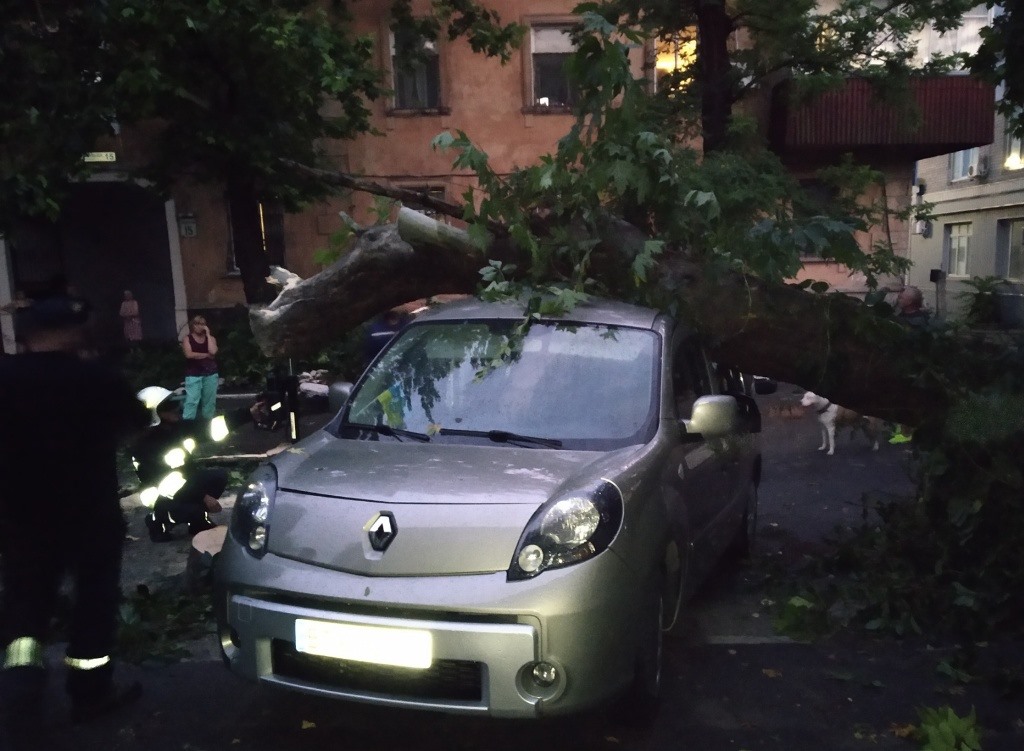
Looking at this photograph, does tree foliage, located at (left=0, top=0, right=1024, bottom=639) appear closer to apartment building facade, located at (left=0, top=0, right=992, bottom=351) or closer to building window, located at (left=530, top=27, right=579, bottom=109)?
apartment building facade, located at (left=0, top=0, right=992, bottom=351)

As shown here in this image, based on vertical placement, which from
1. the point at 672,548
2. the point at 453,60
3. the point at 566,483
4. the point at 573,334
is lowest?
the point at 672,548

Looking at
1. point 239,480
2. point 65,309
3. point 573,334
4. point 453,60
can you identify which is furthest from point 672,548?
point 453,60

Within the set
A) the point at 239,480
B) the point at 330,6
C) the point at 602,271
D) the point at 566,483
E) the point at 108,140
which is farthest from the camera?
the point at 108,140

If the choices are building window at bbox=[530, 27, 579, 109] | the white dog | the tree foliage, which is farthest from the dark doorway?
the tree foliage

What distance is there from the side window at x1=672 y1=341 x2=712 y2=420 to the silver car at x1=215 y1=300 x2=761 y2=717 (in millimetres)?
42

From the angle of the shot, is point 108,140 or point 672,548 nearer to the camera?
point 672,548

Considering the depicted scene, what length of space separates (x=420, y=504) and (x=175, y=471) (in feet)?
11.4

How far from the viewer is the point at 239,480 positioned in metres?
8.86

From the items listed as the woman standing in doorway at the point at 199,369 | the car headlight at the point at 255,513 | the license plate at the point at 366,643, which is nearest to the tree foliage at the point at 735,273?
the car headlight at the point at 255,513

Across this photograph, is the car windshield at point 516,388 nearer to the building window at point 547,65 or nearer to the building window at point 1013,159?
the building window at point 547,65

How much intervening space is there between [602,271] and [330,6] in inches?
458

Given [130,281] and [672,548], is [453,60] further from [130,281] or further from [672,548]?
[672,548]

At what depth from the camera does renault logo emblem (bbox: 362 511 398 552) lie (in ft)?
11.1

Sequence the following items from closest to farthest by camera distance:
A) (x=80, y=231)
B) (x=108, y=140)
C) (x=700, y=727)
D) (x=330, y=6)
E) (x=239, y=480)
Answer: (x=700, y=727)
(x=239, y=480)
(x=330, y=6)
(x=108, y=140)
(x=80, y=231)
